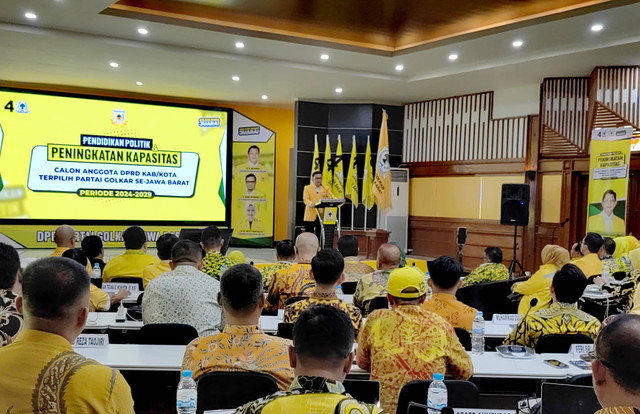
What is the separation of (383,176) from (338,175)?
110 cm

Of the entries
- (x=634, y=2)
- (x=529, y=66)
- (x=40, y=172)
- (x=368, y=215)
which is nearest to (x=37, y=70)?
(x=40, y=172)

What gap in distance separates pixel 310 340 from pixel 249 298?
31.2 inches

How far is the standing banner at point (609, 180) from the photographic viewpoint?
820 cm

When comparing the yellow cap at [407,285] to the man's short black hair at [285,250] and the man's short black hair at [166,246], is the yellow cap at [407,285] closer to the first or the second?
the man's short black hair at [285,250]

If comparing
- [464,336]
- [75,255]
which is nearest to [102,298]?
[75,255]

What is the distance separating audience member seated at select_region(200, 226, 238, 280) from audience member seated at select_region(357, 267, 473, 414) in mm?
2163

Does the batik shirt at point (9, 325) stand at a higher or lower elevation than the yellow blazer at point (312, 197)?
lower

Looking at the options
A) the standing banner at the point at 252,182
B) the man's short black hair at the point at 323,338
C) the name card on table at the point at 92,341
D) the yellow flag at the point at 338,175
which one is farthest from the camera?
the standing banner at the point at 252,182

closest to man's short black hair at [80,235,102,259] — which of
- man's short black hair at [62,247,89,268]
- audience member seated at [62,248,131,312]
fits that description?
man's short black hair at [62,247,89,268]

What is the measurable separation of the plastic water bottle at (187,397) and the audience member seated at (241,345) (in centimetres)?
9

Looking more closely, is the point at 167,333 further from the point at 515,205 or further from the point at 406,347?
the point at 515,205

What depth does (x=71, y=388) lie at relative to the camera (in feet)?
4.38

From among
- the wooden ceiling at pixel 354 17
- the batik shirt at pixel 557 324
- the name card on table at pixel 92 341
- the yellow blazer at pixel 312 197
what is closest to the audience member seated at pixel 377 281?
the batik shirt at pixel 557 324

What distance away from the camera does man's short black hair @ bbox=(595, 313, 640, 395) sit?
1316mm
